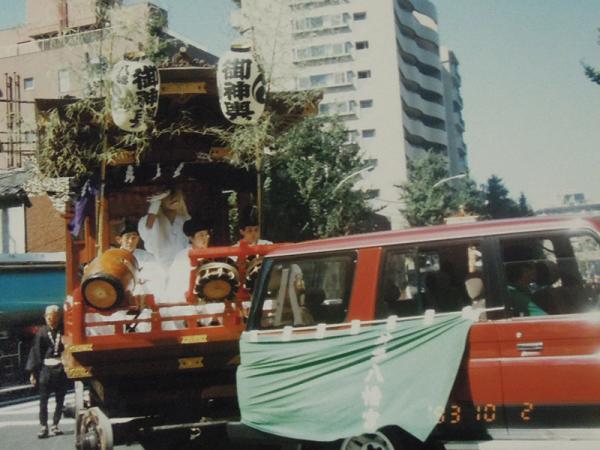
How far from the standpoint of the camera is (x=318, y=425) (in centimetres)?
483

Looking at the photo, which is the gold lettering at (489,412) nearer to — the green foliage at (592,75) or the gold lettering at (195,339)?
the gold lettering at (195,339)

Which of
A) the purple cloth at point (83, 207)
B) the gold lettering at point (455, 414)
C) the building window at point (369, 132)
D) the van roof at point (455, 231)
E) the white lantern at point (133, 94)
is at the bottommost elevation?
the gold lettering at point (455, 414)

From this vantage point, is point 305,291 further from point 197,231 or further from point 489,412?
point 197,231

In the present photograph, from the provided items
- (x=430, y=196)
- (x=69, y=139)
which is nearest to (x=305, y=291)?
(x=69, y=139)

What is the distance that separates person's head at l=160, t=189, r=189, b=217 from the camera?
8875mm

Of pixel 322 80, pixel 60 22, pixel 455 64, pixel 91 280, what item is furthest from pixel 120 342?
pixel 455 64

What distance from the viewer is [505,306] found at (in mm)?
4457

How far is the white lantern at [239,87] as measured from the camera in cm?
788

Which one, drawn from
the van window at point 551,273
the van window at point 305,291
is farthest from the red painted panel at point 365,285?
the van window at point 551,273

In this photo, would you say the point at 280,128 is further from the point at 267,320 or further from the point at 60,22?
the point at 267,320

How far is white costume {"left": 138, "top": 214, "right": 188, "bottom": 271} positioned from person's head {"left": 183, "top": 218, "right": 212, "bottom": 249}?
4.2 inches

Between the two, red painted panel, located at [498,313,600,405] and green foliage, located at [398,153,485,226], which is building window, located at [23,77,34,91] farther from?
red painted panel, located at [498,313,600,405]

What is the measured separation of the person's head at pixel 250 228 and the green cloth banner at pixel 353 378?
7.22 ft

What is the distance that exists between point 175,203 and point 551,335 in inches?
224
